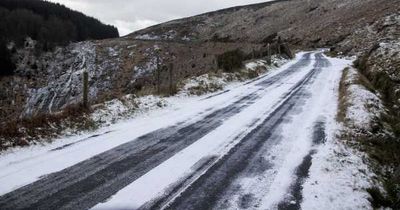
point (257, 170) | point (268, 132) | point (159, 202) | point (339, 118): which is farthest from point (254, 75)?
point (159, 202)

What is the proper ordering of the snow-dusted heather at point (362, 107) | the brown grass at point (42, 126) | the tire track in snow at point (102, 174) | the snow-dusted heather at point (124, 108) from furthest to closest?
the snow-dusted heather at point (124, 108)
the snow-dusted heather at point (362, 107)
the brown grass at point (42, 126)
the tire track in snow at point (102, 174)

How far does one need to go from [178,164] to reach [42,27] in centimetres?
10576

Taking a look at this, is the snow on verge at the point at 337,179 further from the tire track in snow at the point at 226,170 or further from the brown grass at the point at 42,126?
the brown grass at the point at 42,126

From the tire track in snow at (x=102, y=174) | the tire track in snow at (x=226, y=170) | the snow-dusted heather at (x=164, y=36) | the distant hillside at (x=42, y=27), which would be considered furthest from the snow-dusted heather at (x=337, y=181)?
A: the snow-dusted heather at (x=164, y=36)

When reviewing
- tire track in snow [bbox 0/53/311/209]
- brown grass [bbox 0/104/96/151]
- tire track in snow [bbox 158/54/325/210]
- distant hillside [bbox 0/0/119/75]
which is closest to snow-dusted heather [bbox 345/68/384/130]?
tire track in snow [bbox 158/54/325/210]

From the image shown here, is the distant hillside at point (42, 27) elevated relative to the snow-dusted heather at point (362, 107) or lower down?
elevated

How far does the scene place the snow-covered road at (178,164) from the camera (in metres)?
6.29

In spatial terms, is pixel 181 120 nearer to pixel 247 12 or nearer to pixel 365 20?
pixel 365 20

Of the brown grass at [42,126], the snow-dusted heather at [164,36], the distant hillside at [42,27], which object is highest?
the distant hillside at [42,27]

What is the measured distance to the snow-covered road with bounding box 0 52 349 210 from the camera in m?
6.29

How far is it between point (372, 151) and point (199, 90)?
997 centimetres

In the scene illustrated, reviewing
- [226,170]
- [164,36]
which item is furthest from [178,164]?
[164,36]

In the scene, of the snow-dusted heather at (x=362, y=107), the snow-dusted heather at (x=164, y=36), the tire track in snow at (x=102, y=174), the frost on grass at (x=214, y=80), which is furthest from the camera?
the snow-dusted heather at (x=164, y=36)

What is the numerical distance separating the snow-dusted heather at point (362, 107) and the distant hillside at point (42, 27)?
234 feet
